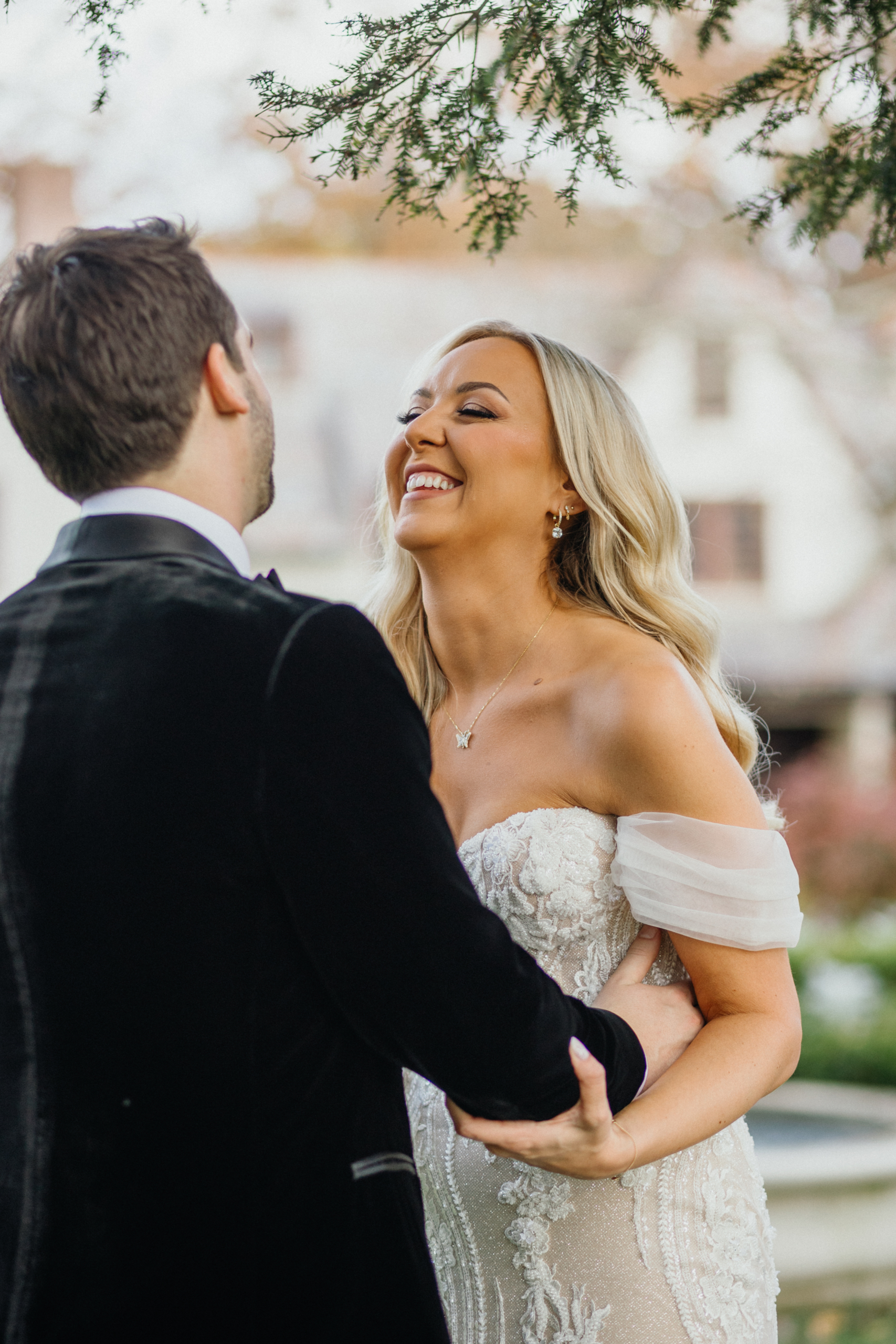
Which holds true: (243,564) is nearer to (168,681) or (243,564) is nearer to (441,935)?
(168,681)

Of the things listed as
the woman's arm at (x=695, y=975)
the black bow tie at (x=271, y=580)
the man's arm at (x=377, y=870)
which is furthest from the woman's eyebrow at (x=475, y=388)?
the man's arm at (x=377, y=870)

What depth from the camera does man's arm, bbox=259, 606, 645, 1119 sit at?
5.02ft

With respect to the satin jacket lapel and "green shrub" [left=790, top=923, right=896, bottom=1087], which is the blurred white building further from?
the satin jacket lapel

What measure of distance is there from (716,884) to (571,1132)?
579 millimetres

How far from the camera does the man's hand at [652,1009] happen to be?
219 centimetres

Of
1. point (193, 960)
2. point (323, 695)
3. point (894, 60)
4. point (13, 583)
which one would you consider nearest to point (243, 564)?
point (323, 695)

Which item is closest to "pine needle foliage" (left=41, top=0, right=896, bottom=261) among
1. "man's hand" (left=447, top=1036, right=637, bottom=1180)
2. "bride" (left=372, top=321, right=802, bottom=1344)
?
"bride" (left=372, top=321, right=802, bottom=1344)

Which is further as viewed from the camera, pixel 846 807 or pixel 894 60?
pixel 846 807

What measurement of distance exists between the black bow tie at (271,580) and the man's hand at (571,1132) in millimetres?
734

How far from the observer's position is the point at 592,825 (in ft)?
8.04

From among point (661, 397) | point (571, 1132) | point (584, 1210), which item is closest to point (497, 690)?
point (584, 1210)

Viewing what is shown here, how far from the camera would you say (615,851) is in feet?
8.00

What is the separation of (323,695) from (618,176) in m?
1.22

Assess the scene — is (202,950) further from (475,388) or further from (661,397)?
(661,397)
